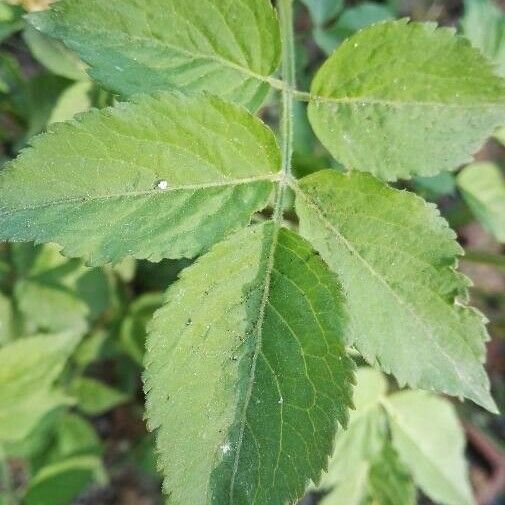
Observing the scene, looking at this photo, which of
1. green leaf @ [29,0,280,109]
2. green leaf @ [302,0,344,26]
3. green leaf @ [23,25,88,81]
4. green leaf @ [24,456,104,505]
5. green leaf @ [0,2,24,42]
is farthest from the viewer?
green leaf @ [302,0,344,26]

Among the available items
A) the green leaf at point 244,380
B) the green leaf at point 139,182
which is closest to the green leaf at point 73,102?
the green leaf at point 139,182

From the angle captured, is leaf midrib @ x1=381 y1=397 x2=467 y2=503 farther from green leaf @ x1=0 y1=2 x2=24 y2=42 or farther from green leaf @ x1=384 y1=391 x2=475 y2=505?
green leaf @ x1=0 y1=2 x2=24 y2=42

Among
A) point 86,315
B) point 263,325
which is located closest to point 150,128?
point 263,325

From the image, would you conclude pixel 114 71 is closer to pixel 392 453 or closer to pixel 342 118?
pixel 342 118

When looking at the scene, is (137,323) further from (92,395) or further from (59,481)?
(59,481)

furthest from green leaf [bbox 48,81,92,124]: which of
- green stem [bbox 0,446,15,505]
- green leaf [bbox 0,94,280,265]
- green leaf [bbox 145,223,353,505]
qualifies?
green stem [bbox 0,446,15,505]
